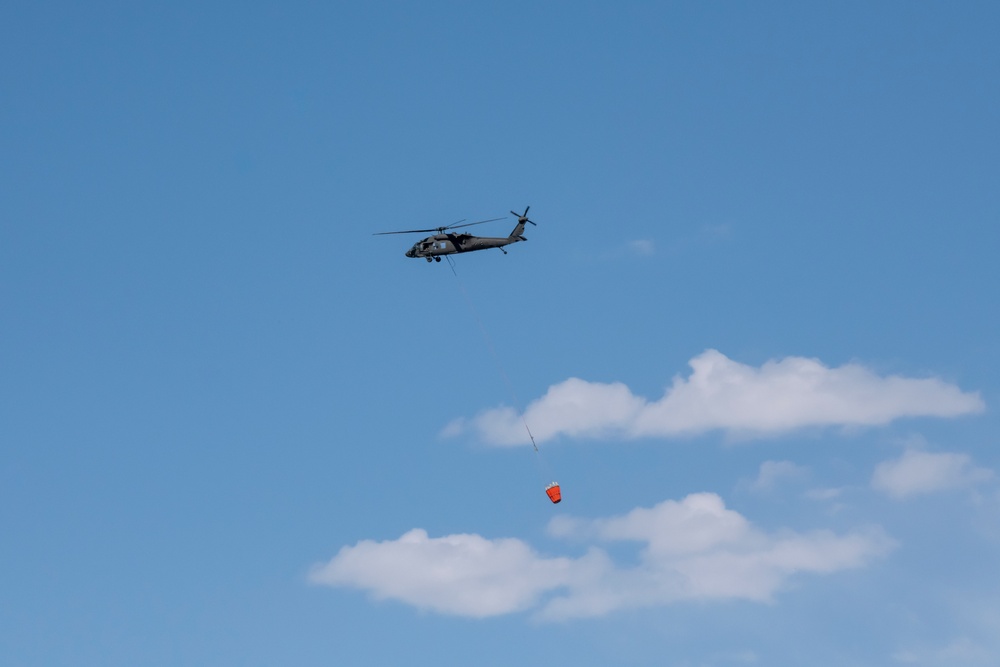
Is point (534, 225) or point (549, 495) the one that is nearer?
point (549, 495)

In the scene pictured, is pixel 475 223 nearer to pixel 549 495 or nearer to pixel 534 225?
pixel 534 225

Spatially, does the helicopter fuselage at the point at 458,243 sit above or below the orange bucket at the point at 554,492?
above

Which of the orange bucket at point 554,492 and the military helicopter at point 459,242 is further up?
the military helicopter at point 459,242

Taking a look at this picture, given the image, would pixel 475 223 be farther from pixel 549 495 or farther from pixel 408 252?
pixel 549 495

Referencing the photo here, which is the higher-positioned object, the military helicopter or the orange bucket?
the military helicopter

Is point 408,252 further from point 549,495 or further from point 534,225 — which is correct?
point 549,495

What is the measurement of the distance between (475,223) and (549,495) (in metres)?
34.6

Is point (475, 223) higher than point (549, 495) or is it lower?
higher

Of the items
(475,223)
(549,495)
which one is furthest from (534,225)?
(549,495)

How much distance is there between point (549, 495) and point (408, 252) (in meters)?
37.7

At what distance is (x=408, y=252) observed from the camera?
138250 mm

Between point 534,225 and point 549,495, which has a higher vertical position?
point 534,225

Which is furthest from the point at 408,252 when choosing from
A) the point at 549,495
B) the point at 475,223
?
the point at 549,495

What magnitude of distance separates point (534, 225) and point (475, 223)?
7.27 metres
